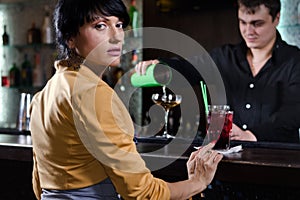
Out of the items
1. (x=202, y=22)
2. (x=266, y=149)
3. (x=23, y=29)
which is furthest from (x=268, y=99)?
(x=23, y=29)

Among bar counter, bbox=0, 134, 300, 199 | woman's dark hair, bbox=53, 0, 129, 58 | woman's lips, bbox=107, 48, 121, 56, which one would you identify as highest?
woman's dark hair, bbox=53, 0, 129, 58

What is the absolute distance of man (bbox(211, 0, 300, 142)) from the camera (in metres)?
2.86

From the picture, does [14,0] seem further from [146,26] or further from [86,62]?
[86,62]

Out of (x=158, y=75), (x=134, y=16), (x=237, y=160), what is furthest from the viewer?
(x=134, y=16)

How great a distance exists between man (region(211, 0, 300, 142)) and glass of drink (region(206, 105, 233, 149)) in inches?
41.6

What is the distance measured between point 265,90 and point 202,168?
5.73ft

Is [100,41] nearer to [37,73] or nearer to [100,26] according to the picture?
[100,26]

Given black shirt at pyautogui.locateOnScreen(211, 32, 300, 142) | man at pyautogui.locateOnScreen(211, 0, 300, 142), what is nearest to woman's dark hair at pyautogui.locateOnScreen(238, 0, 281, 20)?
man at pyautogui.locateOnScreen(211, 0, 300, 142)

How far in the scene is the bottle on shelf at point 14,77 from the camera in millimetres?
4480

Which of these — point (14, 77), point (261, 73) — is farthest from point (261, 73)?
point (14, 77)

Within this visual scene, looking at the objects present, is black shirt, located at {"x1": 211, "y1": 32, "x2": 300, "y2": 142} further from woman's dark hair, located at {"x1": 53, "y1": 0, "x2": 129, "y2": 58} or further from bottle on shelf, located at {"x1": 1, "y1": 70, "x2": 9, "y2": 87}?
bottle on shelf, located at {"x1": 1, "y1": 70, "x2": 9, "y2": 87}

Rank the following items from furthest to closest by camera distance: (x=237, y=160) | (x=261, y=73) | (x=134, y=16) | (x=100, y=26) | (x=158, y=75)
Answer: (x=134, y=16) < (x=261, y=73) < (x=158, y=75) < (x=237, y=160) < (x=100, y=26)

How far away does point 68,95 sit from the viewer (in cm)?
118

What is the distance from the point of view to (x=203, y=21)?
3.63 m
